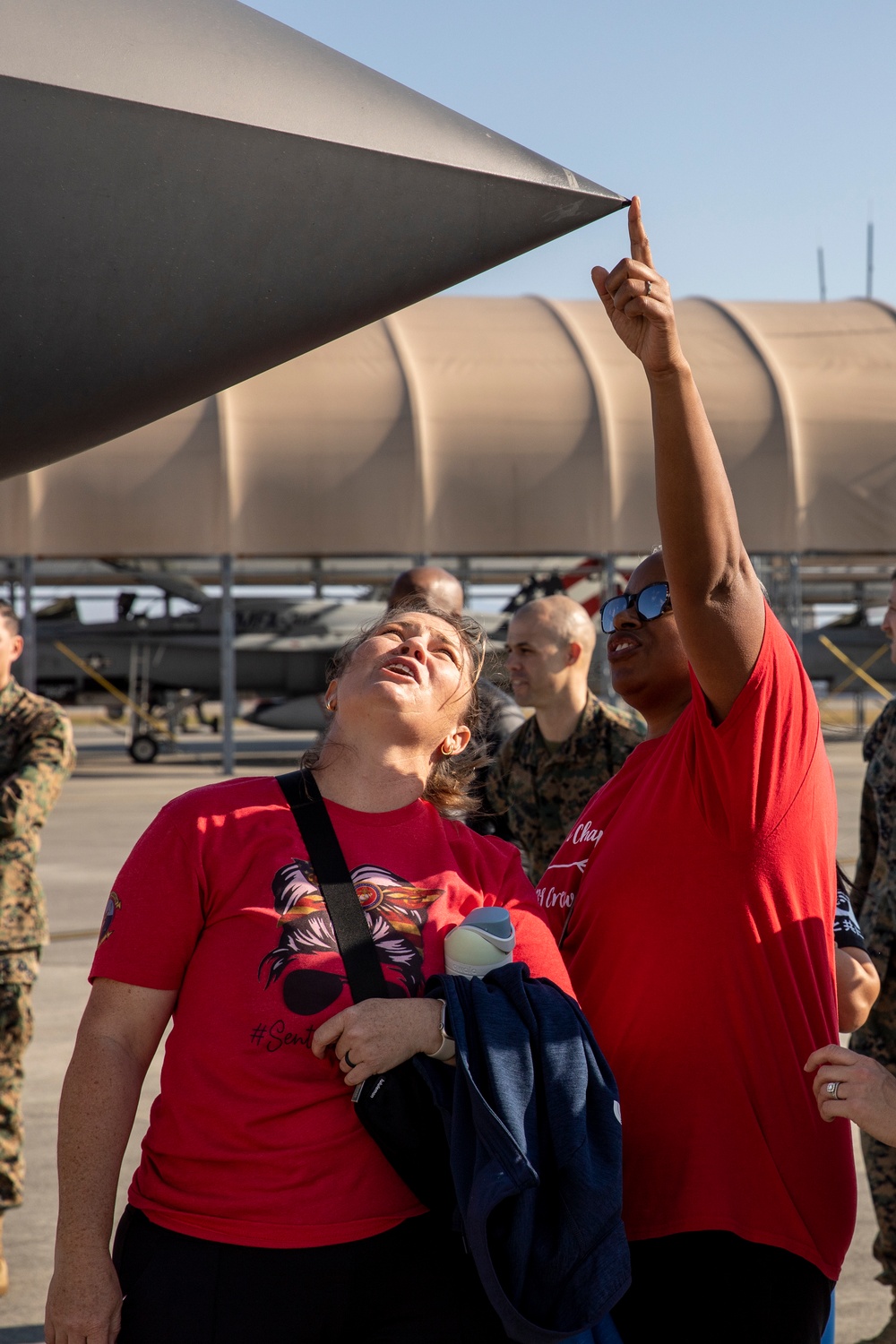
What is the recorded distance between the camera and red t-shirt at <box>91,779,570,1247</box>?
1.79m

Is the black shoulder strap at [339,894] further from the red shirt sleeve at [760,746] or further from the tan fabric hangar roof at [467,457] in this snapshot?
the tan fabric hangar roof at [467,457]

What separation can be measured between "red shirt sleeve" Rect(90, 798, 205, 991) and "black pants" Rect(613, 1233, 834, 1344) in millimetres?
889

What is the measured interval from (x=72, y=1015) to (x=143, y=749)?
20.1 m

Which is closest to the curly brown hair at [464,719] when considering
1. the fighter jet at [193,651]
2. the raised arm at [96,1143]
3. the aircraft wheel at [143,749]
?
the raised arm at [96,1143]

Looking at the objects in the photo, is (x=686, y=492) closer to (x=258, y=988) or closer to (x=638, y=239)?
(x=638, y=239)

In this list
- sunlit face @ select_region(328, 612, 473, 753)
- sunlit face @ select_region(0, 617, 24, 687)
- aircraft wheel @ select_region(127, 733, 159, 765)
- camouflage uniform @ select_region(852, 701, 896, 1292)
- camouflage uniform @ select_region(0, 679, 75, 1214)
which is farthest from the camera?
aircraft wheel @ select_region(127, 733, 159, 765)

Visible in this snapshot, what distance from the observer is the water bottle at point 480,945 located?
73.2 inches

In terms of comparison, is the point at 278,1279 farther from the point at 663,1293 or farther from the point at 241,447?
the point at 241,447

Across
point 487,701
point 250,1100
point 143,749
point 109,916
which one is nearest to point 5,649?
point 487,701

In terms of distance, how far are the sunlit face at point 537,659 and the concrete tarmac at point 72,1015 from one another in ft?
7.10

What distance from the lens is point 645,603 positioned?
2434 millimetres

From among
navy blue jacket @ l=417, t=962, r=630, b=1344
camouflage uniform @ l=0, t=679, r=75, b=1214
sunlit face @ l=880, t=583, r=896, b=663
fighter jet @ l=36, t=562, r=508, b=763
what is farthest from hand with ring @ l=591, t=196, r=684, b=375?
fighter jet @ l=36, t=562, r=508, b=763

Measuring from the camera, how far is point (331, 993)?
1.85 meters

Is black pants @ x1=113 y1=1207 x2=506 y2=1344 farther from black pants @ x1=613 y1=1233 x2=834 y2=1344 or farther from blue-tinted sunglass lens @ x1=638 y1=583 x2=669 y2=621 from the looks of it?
blue-tinted sunglass lens @ x1=638 y1=583 x2=669 y2=621
